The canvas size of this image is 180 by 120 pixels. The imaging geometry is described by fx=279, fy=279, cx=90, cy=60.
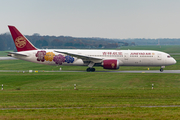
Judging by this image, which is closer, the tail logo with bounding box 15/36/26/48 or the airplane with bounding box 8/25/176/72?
the airplane with bounding box 8/25/176/72

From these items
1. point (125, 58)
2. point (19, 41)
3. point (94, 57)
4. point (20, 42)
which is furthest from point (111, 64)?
point (19, 41)

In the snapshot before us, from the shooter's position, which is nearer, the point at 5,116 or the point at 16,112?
the point at 5,116

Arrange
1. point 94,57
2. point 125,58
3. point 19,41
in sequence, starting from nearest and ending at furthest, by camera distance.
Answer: point 125,58 < point 94,57 < point 19,41

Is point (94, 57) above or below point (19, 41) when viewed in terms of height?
below

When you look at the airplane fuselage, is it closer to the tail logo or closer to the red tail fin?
the red tail fin

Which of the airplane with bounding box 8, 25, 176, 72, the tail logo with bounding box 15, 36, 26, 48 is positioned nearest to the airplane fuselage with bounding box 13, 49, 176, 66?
the airplane with bounding box 8, 25, 176, 72

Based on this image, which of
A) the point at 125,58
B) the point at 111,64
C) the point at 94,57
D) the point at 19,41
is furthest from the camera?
the point at 19,41

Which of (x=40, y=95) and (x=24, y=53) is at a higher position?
(x=24, y=53)

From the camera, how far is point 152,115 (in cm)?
1691

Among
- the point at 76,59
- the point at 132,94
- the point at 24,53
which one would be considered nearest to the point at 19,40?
the point at 24,53

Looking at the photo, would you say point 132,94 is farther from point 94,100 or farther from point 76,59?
point 76,59

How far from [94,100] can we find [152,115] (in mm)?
7768

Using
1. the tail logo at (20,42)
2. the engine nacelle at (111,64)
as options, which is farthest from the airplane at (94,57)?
the tail logo at (20,42)

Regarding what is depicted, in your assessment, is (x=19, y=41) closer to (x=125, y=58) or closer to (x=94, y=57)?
(x=94, y=57)
